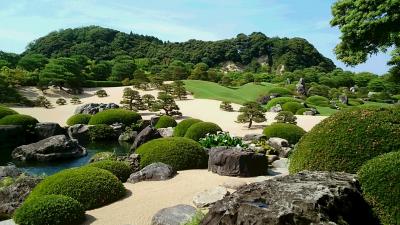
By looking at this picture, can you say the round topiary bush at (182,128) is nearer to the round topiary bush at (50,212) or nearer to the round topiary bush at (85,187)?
the round topiary bush at (85,187)

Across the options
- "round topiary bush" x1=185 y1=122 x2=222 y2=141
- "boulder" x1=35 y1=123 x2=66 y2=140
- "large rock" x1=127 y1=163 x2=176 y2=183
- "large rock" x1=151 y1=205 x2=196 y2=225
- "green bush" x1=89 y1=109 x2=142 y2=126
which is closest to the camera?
"large rock" x1=151 y1=205 x2=196 y2=225

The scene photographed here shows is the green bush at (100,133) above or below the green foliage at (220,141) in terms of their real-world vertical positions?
below

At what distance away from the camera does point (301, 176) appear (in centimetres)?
514

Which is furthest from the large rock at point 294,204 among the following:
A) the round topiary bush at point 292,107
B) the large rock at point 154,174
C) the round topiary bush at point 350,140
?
the round topiary bush at point 292,107

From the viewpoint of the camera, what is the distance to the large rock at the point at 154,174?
10.9 metres

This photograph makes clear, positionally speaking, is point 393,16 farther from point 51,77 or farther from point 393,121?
point 51,77

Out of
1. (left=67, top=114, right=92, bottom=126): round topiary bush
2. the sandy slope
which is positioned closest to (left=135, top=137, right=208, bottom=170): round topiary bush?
the sandy slope

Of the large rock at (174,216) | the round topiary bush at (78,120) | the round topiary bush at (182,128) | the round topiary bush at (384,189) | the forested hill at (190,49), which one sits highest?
the forested hill at (190,49)

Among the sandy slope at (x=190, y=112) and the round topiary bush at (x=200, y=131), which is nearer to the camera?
the round topiary bush at (x=200, y=131)

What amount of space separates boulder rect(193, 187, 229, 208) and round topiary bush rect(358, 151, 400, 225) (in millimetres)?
3664

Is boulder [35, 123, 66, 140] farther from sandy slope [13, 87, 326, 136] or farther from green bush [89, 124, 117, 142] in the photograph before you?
sandy slope [13, 87, 326, 136]

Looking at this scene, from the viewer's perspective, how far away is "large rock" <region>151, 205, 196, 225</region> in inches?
290

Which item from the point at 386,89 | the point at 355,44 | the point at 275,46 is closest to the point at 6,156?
the point at 355,44

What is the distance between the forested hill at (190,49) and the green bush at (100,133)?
53893mm
